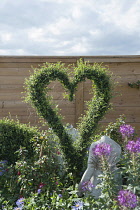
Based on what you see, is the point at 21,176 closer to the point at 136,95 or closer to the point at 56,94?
the point at 56,94

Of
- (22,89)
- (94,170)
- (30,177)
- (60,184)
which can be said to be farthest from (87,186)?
(22,89)

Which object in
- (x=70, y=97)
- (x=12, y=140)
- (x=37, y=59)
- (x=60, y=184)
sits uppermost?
(x=37, y=59)

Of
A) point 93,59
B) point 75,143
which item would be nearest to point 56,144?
point 75,143

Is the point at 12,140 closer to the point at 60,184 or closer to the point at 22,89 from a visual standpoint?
the point at 60,184

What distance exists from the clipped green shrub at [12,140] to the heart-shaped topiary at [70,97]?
544 mm

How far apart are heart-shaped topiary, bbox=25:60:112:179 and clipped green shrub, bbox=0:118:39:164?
54 centimetres

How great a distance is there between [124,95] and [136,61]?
835 mm

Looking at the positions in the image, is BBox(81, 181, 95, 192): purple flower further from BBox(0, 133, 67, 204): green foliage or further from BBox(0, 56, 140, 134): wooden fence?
BBox(0, 56, 140, 134): wooden fence

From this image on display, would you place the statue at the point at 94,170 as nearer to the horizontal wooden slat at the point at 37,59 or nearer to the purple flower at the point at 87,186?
the purple flower at the point at 87,186

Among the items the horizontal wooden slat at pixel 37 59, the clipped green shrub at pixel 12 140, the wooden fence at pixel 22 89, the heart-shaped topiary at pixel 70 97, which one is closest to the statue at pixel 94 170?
the heart-shaped topiary at pixel 70 97

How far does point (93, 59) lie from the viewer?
6.84 m

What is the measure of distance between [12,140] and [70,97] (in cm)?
108

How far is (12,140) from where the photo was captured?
441cm

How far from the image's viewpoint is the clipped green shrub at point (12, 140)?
440 cm
